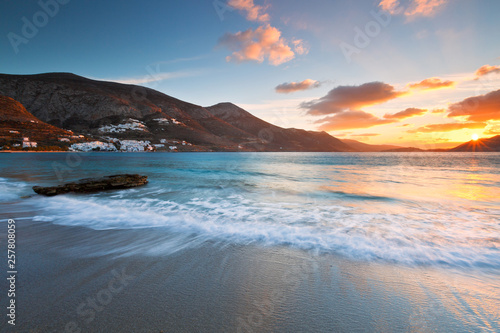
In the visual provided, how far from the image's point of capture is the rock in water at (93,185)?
12.4 meters

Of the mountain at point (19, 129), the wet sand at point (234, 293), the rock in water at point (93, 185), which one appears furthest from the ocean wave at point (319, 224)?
the mountain at point (19, 129)

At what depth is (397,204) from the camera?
11438mm

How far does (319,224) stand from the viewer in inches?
304

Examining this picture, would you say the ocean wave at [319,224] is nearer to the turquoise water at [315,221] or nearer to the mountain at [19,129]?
the turquoise water at [315,221]

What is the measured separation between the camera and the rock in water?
12371 mm

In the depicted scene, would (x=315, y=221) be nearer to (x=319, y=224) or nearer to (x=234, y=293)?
(x=319, y=224)

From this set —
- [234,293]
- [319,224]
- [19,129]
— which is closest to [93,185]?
[319,224]

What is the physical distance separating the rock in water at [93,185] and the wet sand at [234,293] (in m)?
9.36

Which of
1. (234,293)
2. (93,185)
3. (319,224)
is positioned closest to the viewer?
(234,293)

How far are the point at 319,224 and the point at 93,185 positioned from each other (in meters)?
14.8

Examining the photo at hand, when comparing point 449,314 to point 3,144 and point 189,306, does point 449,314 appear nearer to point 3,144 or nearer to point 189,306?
point 189,306

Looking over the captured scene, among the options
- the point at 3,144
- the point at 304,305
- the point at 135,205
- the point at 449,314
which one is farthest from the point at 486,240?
the point at 3,144

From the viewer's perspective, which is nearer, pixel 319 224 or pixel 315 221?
pixel 319 224

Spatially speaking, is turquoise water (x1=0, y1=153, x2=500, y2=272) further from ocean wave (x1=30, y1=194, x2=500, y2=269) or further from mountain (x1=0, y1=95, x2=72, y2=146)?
mountain (x1=0, y1=95, x2=72, y2=146)
